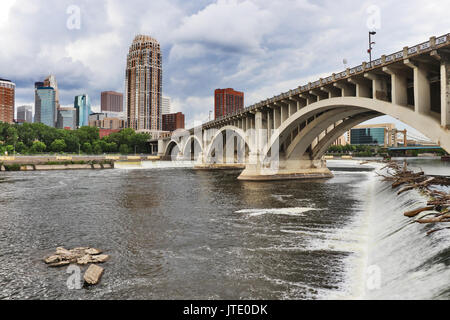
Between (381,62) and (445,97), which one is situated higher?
(381,62)

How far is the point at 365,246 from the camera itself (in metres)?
13.4

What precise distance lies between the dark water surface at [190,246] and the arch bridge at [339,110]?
8077 millimetres

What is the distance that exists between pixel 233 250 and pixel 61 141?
117 meters

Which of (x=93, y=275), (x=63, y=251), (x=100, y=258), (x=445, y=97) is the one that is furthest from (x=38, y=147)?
(x=445, y=97)

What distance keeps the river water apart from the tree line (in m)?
94.8

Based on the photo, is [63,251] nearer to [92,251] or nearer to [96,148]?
[92,251]

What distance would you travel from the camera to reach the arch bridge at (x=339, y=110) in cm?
1877

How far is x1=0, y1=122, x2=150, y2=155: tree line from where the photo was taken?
334ft

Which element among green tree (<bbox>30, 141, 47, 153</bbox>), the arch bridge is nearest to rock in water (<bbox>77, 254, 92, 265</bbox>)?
the arch bridge

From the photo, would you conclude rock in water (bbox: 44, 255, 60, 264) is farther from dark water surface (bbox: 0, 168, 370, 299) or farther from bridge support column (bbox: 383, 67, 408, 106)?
bridge support column (bbox: 383, 67, 408, 106)

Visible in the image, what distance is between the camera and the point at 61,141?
112938 mm
